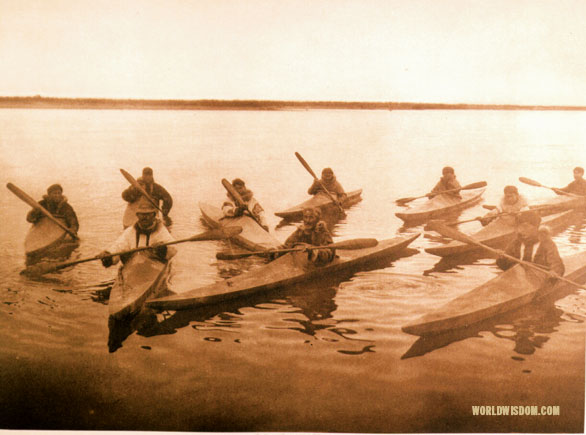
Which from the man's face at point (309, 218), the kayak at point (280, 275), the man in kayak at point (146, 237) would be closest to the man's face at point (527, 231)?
the kayak at point (280, 275)

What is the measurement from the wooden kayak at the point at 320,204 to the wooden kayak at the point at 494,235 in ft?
2.45

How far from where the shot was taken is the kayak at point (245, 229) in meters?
4.17

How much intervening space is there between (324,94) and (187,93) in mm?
1073

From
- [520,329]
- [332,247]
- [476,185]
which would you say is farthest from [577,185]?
[332,247]

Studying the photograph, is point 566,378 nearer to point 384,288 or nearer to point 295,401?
point 384,288

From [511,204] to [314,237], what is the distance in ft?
4.88

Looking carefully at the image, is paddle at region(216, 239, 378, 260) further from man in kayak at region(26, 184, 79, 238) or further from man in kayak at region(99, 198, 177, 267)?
man in kayak at region(26, 184, 79, 238)

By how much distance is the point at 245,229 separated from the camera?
432 cm

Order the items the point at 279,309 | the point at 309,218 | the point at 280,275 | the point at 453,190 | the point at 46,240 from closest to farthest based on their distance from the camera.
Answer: the point at 279,309
the point at 280,275
the point at 309,218
the point at 46,240
the point at 453,190

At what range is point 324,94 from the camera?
13.3ft

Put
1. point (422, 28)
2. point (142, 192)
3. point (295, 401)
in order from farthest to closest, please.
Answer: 1. point (142, 192)
2. point (422, 28)
3. point (295, 401)

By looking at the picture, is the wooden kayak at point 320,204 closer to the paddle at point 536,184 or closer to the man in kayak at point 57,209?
the paddle at point 536,184

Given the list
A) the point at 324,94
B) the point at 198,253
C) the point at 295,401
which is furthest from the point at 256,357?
the point at 324,94

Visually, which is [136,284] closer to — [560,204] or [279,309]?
[279,309]
